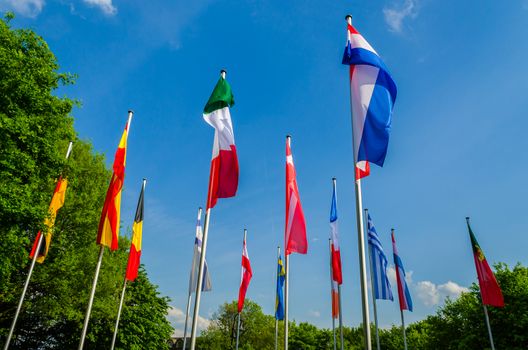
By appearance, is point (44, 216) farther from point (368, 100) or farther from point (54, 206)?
point (368, 100)

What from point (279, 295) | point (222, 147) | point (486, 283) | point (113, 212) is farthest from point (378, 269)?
point (113, 212)

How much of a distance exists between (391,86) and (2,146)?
15.3 meters

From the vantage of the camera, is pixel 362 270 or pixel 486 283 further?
pixel 486 283

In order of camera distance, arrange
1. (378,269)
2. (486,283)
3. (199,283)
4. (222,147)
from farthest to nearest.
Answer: (486,283)
(378,269)
(222,147)
(199,283)

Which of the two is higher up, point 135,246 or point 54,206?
point 54,206

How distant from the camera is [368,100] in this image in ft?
37.8

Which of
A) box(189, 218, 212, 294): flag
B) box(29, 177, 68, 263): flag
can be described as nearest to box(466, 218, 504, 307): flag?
box(189, 218, 212, 294): flag

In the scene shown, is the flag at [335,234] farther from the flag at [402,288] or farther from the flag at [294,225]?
the flag at [402,288]

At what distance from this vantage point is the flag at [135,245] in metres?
21.4

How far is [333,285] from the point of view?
1028 inches

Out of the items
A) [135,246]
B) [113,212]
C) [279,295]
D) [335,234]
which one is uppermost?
[335,234]

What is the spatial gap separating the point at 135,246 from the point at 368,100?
51.8ft

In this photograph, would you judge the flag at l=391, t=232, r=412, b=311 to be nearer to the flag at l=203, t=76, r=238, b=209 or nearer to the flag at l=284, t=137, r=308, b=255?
the flag at l=284, t=137, r=308, b=255

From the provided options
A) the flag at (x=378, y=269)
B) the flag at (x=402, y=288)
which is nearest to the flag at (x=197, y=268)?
the flag at (x=378, y=269)
